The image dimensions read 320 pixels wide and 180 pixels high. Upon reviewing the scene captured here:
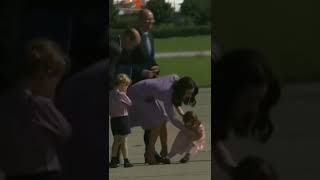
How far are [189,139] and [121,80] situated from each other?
0.76 meters

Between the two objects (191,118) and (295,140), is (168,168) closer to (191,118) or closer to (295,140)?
(191,118)

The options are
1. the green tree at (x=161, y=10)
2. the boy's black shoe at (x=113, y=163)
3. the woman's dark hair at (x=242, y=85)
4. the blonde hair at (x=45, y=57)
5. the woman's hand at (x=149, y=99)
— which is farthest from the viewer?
the boy's black shoe at (x=113, y=163)

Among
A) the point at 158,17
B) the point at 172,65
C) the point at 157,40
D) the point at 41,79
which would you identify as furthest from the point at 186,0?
the point at 172,65

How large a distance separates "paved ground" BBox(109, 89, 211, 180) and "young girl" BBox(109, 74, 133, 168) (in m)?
0.08

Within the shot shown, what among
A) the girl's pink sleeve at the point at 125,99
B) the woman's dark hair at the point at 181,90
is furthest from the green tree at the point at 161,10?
the girl's pink sleeve at the point at 125,99

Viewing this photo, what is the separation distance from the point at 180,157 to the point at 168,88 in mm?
1265

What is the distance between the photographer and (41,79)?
2725 mm

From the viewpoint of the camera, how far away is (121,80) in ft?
13.9

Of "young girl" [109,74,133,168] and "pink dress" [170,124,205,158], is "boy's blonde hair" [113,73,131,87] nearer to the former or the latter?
"young girl" [109,74,133,168]

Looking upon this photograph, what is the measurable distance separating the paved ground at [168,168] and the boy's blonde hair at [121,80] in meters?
0.42

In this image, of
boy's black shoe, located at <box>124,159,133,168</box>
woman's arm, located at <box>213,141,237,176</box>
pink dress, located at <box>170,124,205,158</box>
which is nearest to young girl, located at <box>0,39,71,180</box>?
woman's arm, located at <box>213,141,237,176</box>

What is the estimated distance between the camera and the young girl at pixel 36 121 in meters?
2.69

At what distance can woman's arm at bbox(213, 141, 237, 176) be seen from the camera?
2.89m

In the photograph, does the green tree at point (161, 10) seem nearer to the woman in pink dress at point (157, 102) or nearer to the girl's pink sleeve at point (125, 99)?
the woman in pink dress at point (157, 102)
